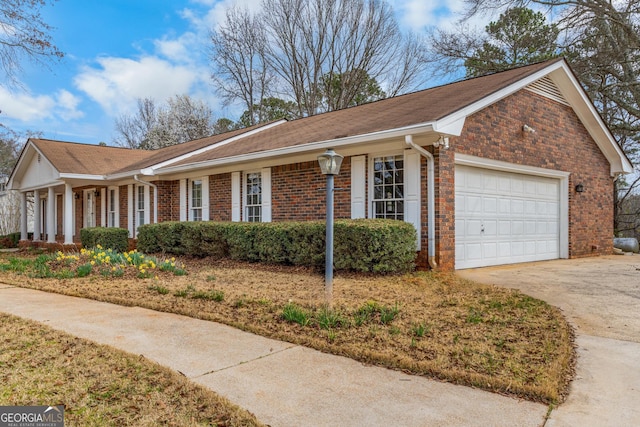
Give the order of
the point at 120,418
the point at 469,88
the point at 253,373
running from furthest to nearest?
the point at 469,88 < the point at 253,373 < the point at 120,418

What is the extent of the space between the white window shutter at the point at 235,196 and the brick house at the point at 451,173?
47 mm

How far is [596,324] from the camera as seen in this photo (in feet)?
16.4

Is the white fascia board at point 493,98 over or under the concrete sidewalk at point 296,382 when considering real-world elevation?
over

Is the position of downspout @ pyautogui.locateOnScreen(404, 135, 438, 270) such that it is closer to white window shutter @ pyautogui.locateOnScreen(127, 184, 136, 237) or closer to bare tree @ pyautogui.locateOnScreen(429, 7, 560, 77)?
white window shutter @ pyautogui.locateOnScreen(127, 184, 136, 237)

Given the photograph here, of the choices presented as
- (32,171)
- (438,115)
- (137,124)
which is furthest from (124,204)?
(137,124)

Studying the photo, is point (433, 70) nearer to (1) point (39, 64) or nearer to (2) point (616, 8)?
(2) point (616, 8)

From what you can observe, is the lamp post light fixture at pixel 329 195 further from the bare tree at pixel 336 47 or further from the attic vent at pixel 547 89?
the bare tree at pixel 336 47

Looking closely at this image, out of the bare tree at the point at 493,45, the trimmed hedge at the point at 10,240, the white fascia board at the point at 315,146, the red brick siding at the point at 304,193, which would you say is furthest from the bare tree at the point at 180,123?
the red brick siding at the point at 304,193

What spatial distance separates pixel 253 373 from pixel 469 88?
9126mm

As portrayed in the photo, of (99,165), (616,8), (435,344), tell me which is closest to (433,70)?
(616,8)

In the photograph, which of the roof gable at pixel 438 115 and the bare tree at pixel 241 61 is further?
the bare tree at pixel 241 61

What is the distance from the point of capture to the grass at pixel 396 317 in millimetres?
3521

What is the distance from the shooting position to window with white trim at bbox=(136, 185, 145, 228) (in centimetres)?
1594

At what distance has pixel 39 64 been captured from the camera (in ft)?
42.0
